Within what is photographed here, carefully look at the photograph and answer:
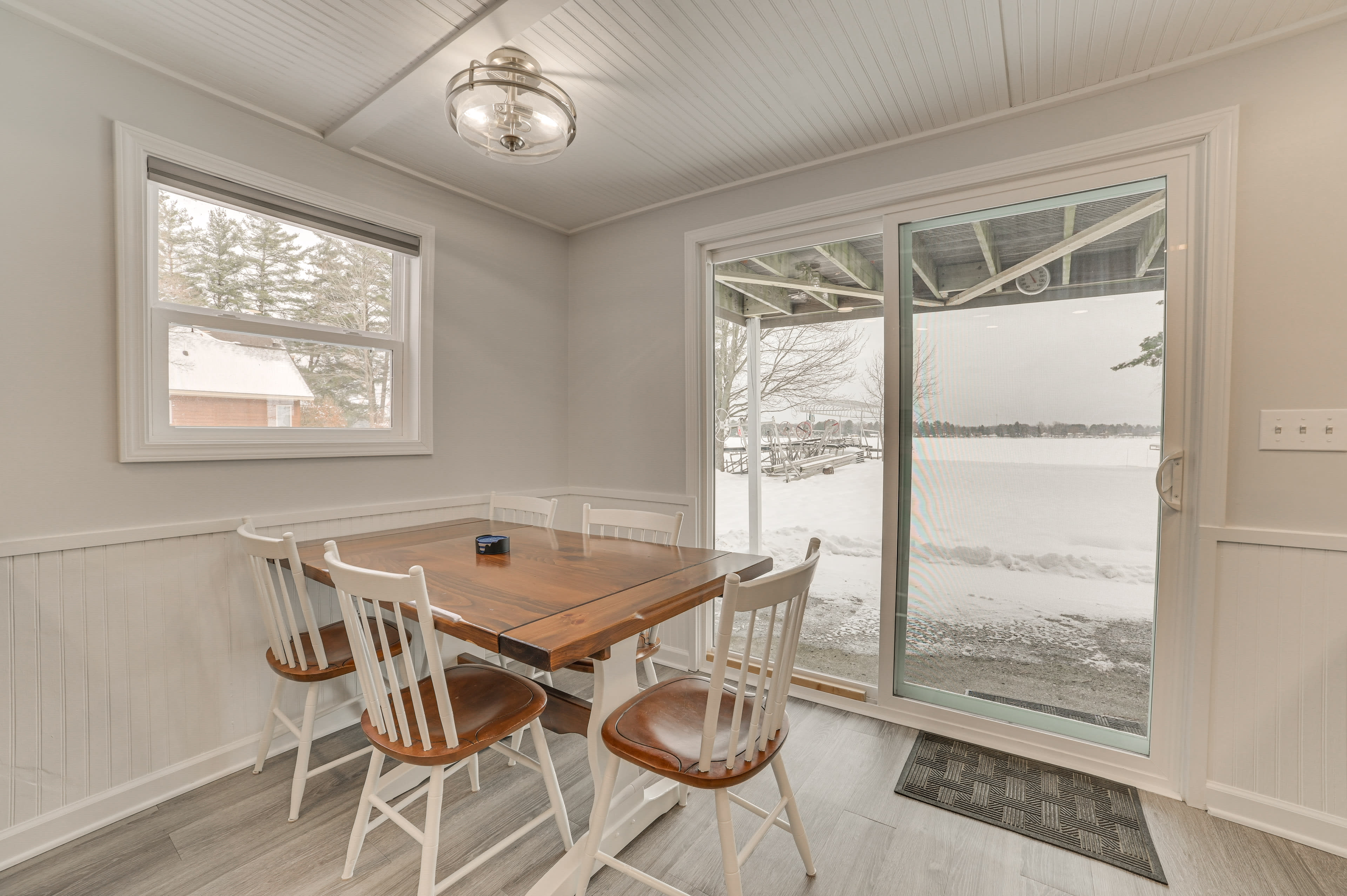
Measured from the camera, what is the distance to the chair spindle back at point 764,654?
3.96ft

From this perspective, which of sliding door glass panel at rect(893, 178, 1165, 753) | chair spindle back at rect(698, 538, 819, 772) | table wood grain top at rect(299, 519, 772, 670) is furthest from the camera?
sliding door glass panel at rect(893, 178, 1165, 753)

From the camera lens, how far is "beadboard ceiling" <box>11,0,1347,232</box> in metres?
1.69

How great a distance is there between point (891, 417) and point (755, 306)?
35.1 inches

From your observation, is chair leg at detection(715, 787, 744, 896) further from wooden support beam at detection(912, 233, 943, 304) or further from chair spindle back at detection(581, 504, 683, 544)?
wooden support beam at detection(912, 233, 943, 304)

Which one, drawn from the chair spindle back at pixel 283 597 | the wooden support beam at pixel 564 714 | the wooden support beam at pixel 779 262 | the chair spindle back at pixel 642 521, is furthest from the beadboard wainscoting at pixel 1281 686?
the chair spindle back at pixel 283 597

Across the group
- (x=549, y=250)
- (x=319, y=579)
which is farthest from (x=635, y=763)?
(x=549, y=250)

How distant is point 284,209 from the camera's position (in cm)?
228

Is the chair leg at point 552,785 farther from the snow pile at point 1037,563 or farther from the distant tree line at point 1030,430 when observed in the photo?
the distant tree line at point 1030,430

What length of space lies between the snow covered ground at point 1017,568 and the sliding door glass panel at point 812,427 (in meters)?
0.01

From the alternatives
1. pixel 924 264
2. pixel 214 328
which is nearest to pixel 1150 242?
pixel 924 264

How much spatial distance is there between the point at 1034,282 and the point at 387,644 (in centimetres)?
247

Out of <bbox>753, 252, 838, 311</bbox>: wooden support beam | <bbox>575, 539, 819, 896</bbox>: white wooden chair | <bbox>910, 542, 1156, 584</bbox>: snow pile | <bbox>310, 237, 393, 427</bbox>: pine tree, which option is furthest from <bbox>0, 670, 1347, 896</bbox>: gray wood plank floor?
<bbox>753, 252, 838, 311</bbox>: wooden support beam

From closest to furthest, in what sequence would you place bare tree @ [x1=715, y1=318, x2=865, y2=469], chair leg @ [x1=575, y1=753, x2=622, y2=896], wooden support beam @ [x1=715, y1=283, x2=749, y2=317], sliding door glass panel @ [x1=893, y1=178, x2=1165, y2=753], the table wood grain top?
the table wood grain top → chair leg @ [x1=575, y1=753, x2=622, y2=896] → sliding door glass panel @ [x1=893, y1=178, x2=1165, y2=753] → bare tree @ [x1=715, y1=318, x2=865, y2=469] → wooden support beam @ [x1=715, y1=283, x2=749, y2=317]

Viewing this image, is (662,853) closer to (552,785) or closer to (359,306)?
(552,785)
